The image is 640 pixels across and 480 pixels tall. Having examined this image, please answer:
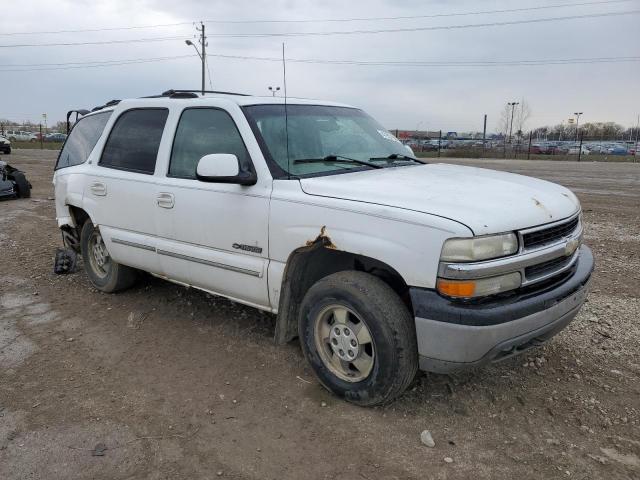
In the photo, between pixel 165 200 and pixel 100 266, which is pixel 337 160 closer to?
pixel 165 200

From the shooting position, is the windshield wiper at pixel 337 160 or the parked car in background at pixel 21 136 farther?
the parked car in background at pixel 21 136

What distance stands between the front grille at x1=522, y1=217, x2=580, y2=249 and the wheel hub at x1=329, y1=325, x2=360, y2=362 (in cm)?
112

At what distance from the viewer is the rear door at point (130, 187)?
441 cm

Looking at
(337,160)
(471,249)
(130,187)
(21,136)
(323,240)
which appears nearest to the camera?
(471,249)

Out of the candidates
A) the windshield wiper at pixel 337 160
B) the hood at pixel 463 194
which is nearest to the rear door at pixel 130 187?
the windshield wiper at pixel 337 160

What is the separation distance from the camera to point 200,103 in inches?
161

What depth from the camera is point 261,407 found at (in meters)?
3.31

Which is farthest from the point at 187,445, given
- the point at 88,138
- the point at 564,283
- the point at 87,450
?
the point at 88,138

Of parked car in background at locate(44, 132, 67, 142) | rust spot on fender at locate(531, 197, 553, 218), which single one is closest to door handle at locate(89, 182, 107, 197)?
rust spot on fender at locate(531, 197, 553, 218)

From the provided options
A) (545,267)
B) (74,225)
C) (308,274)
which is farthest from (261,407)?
(74,225)

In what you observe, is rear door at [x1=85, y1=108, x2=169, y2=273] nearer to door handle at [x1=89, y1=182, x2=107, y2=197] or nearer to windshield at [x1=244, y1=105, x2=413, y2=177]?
door handle at [x1=89, y1=182, x2=107, y2=197]

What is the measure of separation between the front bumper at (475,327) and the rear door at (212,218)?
1237 millimetres

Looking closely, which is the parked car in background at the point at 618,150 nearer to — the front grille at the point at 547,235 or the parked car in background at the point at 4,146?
the parked car in background at the point at 4,146

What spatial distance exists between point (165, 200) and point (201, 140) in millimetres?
553
